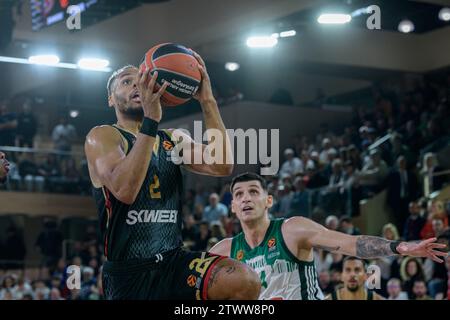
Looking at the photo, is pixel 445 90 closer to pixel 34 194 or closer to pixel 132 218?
pixel 34 194

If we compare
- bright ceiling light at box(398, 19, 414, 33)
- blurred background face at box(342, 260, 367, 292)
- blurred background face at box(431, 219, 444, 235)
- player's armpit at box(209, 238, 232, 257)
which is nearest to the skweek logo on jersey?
player's armpit at box(209, 238, 232, 257)

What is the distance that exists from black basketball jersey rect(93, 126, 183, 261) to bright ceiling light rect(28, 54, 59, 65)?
16.4 m

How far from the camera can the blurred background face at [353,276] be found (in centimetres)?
947

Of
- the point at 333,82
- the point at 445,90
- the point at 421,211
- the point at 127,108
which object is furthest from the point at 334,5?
the point at 127,108

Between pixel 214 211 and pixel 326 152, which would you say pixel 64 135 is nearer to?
pixel 214 211

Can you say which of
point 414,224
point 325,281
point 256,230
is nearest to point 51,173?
point 414,224

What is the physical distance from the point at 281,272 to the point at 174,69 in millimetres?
2290

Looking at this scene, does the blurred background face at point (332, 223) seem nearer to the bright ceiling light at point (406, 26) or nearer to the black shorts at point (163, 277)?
the bright ceiling light at point (406, 26)

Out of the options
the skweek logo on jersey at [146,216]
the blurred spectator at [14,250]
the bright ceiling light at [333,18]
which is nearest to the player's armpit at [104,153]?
the skweek logo on jersey at [146,216]

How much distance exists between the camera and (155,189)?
5602 millimetres

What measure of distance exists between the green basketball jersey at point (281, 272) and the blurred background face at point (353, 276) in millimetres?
2218

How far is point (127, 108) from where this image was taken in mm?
5809

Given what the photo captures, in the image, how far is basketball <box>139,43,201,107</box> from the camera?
548cm
